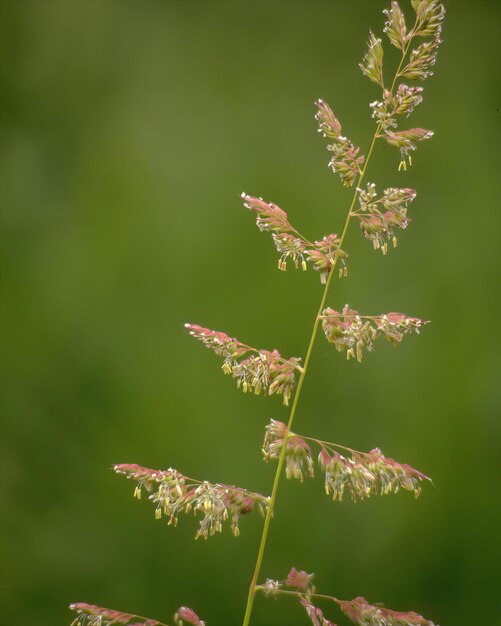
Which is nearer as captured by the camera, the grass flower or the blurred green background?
the grass flower

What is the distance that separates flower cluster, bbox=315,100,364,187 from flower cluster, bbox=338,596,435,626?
36 centimetres

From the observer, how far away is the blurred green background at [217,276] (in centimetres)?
109

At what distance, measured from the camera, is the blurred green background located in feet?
3.57

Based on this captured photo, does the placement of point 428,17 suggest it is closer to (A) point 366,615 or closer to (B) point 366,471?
(B) point 366,471

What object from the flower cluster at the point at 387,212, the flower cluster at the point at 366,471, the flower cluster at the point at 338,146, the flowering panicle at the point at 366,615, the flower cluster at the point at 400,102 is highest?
the flower cluster at the point at 400,102

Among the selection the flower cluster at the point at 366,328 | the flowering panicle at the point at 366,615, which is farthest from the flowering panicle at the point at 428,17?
the flowering panicle at the point at 366,615

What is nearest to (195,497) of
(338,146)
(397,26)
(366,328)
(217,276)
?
(366,328)

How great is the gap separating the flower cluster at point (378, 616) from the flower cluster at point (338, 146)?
36 cm

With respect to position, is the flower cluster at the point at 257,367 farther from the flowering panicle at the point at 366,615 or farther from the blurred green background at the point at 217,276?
the blurred green background at the point at 217,276

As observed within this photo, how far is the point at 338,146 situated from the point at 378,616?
393 mm

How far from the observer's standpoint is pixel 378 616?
0.63 m

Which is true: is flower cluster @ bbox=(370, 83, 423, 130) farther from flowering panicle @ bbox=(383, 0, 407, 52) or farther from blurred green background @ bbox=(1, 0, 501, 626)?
blurred green background @ bbox=(1, 0, 501, 626)

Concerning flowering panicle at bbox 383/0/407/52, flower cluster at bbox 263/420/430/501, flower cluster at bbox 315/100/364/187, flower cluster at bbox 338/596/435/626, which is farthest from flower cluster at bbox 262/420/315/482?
flowering panicle at bbox 383/0/407/52

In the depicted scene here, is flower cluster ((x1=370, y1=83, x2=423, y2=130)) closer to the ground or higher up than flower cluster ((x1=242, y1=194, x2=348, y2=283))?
higher up
